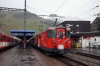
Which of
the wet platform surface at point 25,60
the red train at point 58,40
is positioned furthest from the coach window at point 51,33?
the wet platform surface at point 25,60

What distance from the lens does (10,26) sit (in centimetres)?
11219

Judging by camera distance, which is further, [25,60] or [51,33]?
[51,33]

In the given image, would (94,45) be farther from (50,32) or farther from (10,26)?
(10,26)

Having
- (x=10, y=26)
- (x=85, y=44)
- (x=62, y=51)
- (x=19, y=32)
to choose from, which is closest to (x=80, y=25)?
(x=85, y=44)

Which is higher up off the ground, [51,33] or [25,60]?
[51,33]

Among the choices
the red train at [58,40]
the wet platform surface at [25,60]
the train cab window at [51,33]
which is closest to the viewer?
the wet platform surface at [25,60]

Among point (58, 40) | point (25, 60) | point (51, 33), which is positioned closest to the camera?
point (25, 60)

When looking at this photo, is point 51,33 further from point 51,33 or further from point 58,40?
point 58,40

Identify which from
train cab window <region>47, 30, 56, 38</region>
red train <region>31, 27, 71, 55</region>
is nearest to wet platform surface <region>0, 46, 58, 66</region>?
red train <region>31, 27, 71, 55</region>

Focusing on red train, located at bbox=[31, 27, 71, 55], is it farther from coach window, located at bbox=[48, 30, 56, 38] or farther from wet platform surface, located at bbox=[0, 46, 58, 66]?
wet platform surface, located at bbox=[0, 46, 58, 66]

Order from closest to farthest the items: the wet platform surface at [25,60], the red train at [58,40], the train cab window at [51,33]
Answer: the wet platform surface at [25,60] < the red train at [58,40] < the train cab window at [51,33]

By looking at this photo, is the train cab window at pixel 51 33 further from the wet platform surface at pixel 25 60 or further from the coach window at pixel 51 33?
the wet platform surface at pixel 25 60

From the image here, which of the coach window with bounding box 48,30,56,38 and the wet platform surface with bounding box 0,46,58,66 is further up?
the coach window with bounding box 48,30,56,38

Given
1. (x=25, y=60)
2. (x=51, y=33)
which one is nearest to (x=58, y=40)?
(x=51, y=33)
